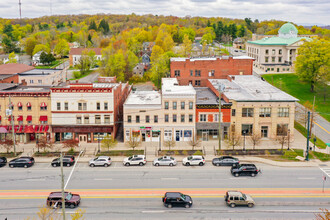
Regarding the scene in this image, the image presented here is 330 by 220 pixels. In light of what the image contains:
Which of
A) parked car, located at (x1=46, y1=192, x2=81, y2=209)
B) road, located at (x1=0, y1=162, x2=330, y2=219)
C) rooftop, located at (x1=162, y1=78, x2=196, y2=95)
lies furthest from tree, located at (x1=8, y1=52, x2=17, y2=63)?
parked car, located at (x1=46, y1=192, x2=81, y2=209)

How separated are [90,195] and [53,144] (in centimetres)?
2275

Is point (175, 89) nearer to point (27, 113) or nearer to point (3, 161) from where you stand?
point (27, 113)

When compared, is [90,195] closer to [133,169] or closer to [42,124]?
[133,169]

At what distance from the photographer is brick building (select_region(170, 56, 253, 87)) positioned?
83062mm

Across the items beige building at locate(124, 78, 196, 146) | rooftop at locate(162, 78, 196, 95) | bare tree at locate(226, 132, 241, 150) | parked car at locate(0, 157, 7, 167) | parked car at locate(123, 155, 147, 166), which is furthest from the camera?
rooftop at locate(162, 78, 196, 95)

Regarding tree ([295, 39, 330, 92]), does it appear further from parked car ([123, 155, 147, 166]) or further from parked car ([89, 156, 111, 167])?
parked car ([89, 156, 111, 167])

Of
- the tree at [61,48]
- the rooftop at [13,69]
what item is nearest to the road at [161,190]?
the rooftop at [13,69]

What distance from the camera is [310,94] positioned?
302ft

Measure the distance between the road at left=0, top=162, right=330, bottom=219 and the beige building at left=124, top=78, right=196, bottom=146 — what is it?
10235 mm

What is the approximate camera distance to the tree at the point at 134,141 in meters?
54.9

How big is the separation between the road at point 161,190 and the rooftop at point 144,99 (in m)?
13.3

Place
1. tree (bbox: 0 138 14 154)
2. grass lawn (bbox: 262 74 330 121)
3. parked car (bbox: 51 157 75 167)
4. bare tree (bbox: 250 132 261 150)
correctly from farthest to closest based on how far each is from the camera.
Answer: grass lawn (bbox: 262 74 330 121) < bare tree (bbox: 250 132 261 150) < tree (bbox: 0 138 14 154) < parked car (bbox: 51 157 75 167)

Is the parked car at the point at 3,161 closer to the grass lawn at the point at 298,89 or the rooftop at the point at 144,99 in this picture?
the rooftop at the point at 144,99

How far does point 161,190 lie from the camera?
41.0 metres
